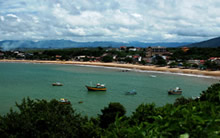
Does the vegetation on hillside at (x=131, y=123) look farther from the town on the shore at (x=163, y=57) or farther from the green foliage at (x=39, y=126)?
the town on the shore at (x=163, y=57)

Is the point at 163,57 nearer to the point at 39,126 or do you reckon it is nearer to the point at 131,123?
the point at 131,123

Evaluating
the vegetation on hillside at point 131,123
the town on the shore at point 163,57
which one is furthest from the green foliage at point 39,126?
the town on the shore at point 163,57

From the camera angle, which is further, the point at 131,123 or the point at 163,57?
the point at 163,57

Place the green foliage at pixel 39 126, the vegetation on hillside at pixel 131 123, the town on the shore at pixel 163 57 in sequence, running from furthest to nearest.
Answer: the town on the shore at pixel 163 57 → the green foliage at pixel 39 126 → the vegetation on hillside at pixel 131 123

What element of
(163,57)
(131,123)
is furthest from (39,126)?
(163,57)

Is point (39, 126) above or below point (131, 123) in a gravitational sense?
above

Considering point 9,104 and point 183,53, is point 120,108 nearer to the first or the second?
point 9,104

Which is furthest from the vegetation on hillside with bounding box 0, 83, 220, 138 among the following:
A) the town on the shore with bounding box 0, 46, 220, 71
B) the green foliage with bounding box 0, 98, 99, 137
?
the town on the shore with bounding box 0, 46, 220, 71

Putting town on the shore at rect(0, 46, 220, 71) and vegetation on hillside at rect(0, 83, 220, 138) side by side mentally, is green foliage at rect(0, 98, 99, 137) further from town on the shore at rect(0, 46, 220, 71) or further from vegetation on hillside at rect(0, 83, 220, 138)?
town on the shore at rect(0, 46, 220, 71)

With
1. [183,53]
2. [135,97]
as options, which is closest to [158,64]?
[183,53]

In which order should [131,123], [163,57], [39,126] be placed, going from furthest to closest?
[163,57] → [131,123] → [39,126]

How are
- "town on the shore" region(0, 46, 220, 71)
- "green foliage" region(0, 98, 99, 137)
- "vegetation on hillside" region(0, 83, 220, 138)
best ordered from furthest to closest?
"town on the shore" region(0, 46, 220, 71) → "green foliage" region(0, 98, 99, 137) → "vegetation on hillside" region(0, 83, 220, 138)
